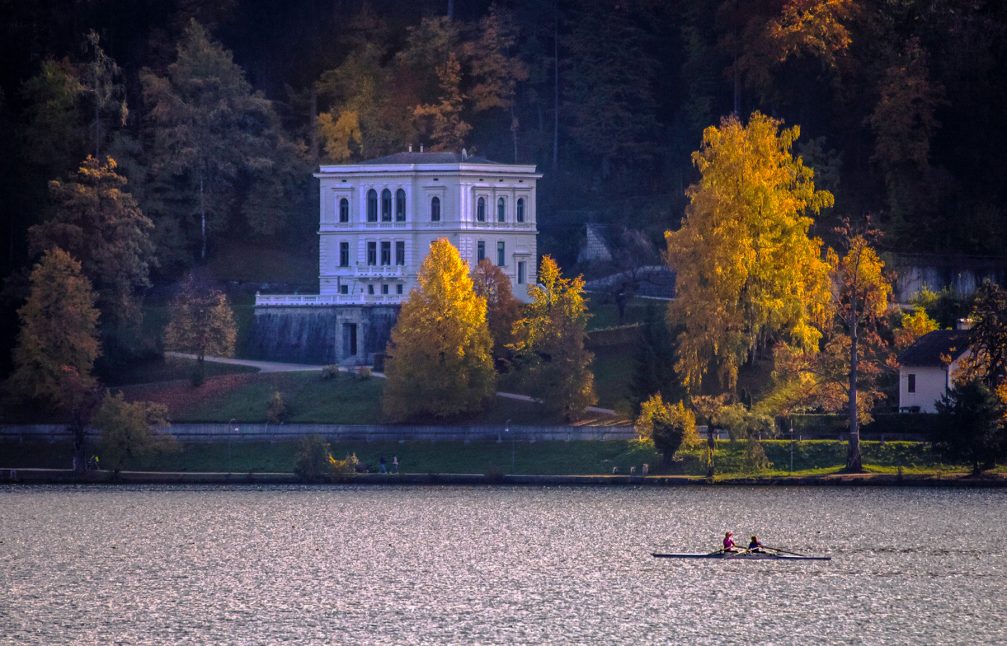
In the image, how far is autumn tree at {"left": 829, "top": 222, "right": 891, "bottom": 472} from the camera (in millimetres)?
88562

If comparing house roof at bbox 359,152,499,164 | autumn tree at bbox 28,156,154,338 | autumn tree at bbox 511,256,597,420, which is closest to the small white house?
autumn tree at bbox 511,256,597,420

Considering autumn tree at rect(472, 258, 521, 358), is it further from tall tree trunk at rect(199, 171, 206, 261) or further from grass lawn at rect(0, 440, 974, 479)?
tall tree trunk at rect(199, 171, 206, 261)

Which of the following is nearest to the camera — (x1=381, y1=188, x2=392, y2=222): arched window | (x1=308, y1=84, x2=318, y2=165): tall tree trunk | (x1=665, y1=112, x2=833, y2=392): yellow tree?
(x1=665, y1=112, x2=833, y2=392): yellow tree

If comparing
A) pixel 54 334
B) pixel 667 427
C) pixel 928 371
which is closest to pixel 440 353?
pixel 667 427

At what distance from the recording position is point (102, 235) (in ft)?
374

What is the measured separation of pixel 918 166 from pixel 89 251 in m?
44.2

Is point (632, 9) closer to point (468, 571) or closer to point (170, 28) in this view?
point (170, 28)

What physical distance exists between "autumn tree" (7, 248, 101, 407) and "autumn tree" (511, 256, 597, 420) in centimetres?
2150

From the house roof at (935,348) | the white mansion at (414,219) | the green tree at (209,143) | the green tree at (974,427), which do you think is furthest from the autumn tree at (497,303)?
the green tree at (209,143)

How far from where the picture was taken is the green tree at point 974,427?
283 feet

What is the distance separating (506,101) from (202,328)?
120 feet

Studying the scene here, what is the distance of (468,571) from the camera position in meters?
67.6

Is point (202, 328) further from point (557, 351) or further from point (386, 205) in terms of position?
point (557, 351)

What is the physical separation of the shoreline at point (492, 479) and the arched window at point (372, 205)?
3141cm
